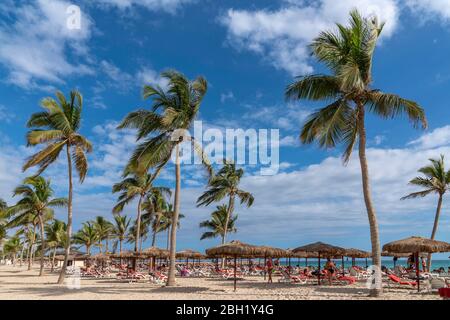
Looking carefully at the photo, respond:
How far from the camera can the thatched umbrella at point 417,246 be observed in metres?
14.4

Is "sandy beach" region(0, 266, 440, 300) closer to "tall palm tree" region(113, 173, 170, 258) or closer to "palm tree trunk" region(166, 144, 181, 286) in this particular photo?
"palm tree trunk" region(166, 144, 181, 286)

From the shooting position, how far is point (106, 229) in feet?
180

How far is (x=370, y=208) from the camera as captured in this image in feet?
42.0

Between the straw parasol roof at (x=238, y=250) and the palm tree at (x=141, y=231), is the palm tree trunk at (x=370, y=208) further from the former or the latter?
the palm tree at (x=141, y=231)

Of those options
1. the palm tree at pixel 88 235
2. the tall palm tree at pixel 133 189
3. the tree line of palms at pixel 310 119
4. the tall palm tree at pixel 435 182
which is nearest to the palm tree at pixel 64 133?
the tree line of palms at pixel 310 119

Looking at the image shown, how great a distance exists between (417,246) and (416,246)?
4cm

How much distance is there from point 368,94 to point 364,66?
965mm

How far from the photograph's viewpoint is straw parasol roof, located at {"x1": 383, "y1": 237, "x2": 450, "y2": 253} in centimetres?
1440

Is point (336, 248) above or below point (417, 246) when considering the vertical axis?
below

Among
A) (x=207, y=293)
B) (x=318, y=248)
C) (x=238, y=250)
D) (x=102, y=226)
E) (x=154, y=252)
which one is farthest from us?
(x=102, y=226)

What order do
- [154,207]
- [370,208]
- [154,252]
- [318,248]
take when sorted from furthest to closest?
[154,207]
[154,252]
[318,248]
[370,208]

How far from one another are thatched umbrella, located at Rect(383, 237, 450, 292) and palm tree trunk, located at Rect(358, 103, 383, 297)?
236cm

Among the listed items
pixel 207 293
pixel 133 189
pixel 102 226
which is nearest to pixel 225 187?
pixel 133 189

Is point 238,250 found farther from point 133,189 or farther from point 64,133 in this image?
point 133,189
